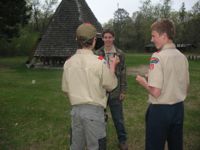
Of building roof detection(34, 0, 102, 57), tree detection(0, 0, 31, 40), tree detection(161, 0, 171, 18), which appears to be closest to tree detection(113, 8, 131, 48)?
tree detection(161, 0, 171, 18)

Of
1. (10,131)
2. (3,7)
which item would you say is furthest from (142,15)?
(10,131)

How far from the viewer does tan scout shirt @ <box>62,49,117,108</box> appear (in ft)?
13.8

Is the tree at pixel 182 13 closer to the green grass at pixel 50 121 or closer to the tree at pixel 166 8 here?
the tree at pixel 166 8

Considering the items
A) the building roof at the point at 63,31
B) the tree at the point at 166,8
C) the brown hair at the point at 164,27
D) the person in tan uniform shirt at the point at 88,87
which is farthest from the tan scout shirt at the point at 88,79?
the tree at the point at 166,8

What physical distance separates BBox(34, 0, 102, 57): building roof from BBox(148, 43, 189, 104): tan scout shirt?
21822mm

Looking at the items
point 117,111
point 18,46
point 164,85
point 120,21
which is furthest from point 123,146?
point 120,21

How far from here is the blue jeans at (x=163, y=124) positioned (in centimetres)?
429

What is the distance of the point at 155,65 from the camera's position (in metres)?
4.19

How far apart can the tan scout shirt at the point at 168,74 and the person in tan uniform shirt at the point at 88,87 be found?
496 millimetres

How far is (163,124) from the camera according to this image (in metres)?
4.30

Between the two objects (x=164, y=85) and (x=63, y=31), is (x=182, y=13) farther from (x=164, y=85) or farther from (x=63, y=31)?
(x=164, y=85)

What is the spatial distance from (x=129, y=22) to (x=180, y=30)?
1187 inches

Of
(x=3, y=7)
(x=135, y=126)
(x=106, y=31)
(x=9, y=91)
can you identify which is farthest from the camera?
(x=3, y=7)

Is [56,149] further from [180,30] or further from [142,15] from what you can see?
[142,15]
